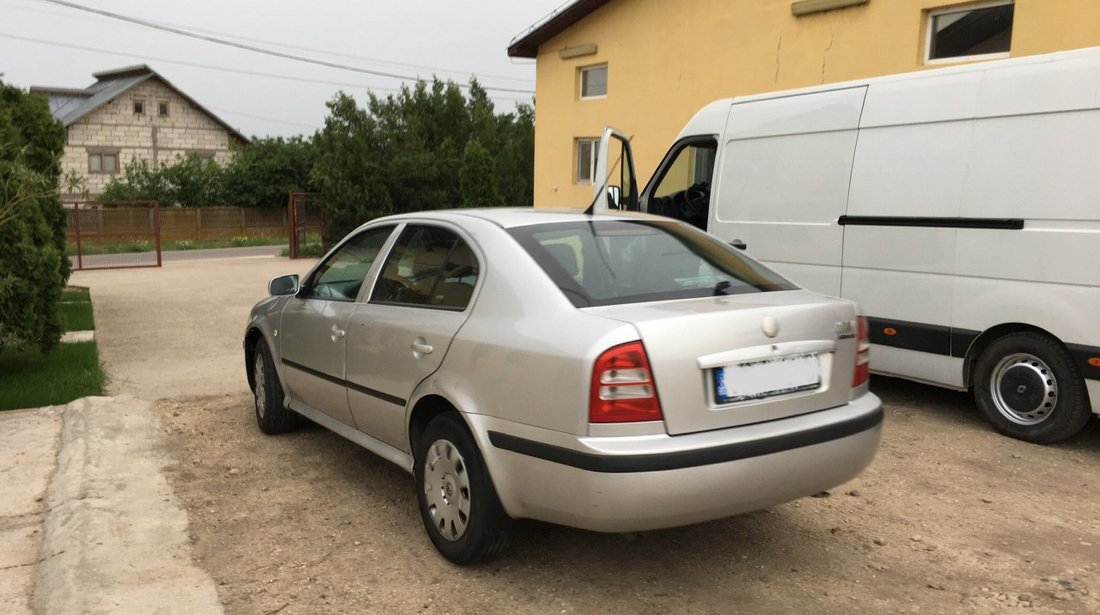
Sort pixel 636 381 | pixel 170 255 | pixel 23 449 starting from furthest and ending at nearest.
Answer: pixel 170 255 < pixel 23 449 < pixel 636 381

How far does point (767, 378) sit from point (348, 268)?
2598 mm

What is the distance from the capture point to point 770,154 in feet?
22.8

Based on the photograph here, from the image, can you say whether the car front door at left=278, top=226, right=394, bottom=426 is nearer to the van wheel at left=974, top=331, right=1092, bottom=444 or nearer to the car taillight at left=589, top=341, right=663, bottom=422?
the car taillight at left=589, top=341, right=663, bottom=422

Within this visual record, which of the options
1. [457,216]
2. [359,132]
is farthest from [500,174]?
[457,216]

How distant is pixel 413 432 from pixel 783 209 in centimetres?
412

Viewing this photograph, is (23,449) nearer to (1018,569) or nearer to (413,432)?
(413,432)

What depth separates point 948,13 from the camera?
10.7 m

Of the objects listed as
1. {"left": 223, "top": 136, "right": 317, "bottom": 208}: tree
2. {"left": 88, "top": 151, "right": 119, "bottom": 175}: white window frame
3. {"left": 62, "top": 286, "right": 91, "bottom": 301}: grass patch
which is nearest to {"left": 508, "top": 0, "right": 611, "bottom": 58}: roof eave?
{"left": 62, "top": 286, "right": 91, "bottom": 301}: grass patch

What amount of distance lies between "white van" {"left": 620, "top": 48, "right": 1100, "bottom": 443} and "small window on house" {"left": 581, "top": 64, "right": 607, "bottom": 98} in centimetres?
998

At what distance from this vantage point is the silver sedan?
304cm

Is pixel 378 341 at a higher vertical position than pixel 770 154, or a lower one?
lower

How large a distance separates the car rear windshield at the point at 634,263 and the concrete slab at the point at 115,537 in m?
1.92

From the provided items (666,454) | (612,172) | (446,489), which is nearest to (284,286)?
(446,489)

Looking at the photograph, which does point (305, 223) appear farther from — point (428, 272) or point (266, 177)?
point (428, 272)
